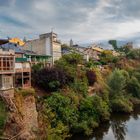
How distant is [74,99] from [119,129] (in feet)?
27.4

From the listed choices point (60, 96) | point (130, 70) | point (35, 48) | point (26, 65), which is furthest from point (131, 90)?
point (26, 65)

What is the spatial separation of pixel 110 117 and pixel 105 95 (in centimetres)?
395

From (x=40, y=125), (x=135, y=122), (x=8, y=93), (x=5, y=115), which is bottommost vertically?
(x=135, y=122)

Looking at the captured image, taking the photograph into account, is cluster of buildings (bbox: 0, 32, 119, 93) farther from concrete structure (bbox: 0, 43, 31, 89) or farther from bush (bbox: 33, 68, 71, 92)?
bush (bbox: 33, 68, 71, 92)

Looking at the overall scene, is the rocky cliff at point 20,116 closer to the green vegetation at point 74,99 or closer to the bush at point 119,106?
the green vegetation at point 74,99

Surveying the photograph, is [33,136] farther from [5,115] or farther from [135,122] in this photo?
[135,122]

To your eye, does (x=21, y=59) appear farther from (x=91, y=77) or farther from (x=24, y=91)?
(x=91, y=77)

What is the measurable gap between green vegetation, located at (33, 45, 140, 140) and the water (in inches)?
39.6

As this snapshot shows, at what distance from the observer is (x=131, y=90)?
196 feet

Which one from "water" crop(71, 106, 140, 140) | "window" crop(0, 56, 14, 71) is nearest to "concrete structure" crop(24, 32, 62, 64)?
"water" crop(71, 106, 140, 140)

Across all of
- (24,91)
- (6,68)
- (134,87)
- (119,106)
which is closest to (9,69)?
(6,68)

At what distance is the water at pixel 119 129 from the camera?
121 feet

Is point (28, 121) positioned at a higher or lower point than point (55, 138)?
higher

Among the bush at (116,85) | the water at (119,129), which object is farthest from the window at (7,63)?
the bush at (116,85)
